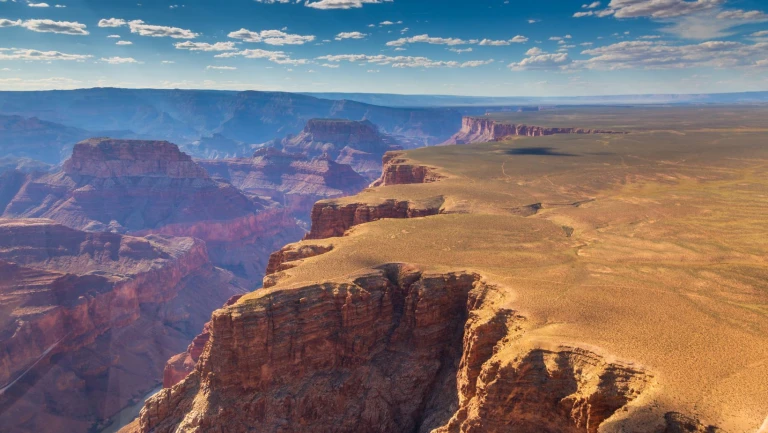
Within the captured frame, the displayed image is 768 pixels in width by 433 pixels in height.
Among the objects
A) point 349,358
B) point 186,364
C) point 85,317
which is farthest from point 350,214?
point 85,317

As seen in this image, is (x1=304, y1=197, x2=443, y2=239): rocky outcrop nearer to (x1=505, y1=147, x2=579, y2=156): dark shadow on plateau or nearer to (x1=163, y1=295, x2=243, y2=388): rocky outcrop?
(x1=163, y1=295, x2=243, y2=388): rocky outcrop

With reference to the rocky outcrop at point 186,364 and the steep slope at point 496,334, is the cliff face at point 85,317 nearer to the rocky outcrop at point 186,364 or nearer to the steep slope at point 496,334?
the rocky outcrop at point 186,364

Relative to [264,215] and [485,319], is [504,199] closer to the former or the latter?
[485,319]

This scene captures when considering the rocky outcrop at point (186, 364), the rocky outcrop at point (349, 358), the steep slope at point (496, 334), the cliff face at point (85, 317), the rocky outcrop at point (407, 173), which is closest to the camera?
the steep slope at point (496, 334)

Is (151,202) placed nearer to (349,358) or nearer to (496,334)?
(349,358)

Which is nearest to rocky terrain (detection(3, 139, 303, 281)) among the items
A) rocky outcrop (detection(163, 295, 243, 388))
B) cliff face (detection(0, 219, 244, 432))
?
cliff face (detection(0, 219, 244, 432))

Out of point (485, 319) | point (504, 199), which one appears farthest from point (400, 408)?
point (504, 199)

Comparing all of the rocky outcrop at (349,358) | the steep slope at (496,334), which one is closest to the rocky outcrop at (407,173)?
the steep slope at (496,334)
